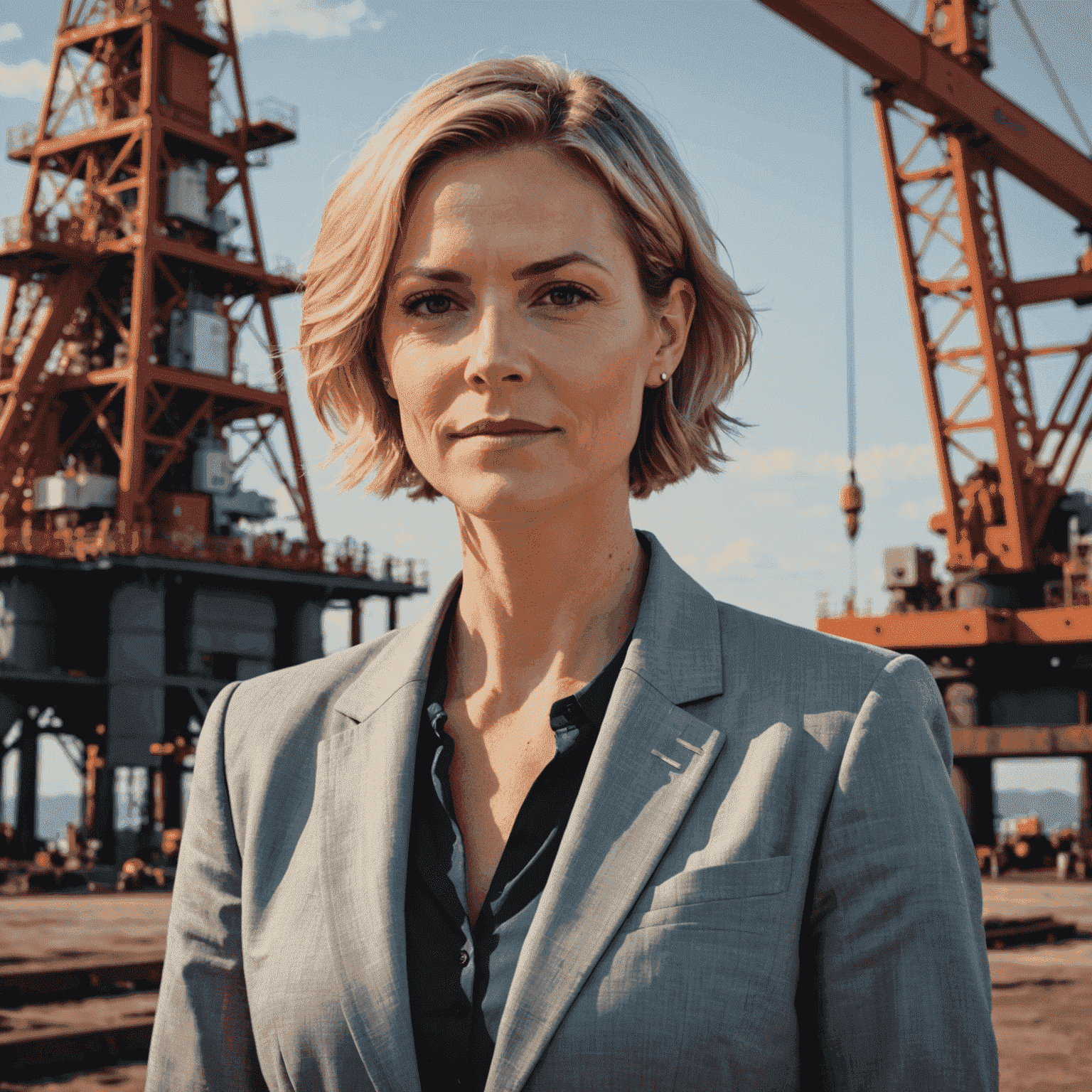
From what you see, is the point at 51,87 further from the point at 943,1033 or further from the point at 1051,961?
the point at 943,1033

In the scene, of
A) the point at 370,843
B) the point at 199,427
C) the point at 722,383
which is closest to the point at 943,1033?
the point at 370,843

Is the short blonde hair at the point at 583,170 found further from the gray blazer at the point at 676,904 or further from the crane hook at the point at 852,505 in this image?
the crane hook at the point at 852,505

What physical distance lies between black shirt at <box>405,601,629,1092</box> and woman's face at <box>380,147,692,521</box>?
1.37 ft

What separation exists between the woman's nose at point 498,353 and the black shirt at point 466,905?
0.57 metres

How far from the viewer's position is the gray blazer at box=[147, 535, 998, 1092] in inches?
77.7

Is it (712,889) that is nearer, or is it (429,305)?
(712,889)

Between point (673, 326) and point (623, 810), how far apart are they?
93cm

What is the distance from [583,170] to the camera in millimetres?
2289

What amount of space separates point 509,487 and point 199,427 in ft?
138

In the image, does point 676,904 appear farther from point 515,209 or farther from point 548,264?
point 515,209

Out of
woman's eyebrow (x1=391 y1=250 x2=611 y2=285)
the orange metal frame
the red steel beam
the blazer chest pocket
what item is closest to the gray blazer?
the blazer chest pocket

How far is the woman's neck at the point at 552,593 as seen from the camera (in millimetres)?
2383

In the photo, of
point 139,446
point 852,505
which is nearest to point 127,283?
point 139,446

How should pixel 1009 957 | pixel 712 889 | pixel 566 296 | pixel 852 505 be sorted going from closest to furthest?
pixel 712 889 < pixel 566 296 < pixel 1009 957 < pixel 852 505
